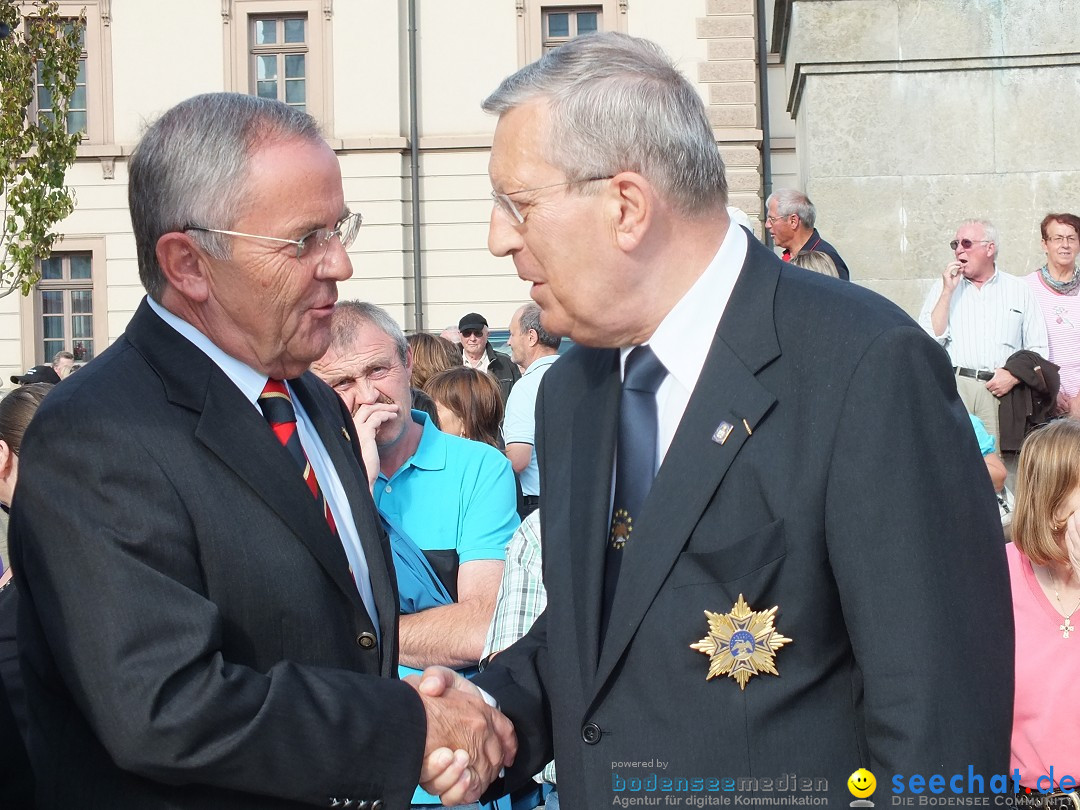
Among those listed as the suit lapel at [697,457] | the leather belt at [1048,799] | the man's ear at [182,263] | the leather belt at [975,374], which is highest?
the man's ear at [182,263]

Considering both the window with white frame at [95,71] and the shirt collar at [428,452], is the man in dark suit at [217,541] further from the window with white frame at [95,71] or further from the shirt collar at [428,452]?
the window with white frame at [95,71]

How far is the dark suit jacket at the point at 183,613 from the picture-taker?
82.0 inches

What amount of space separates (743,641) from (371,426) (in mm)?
2182

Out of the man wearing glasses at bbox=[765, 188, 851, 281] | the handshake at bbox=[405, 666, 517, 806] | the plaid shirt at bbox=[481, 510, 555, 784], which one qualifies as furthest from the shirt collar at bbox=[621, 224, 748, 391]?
the man wearing glasses at bbox=[765, 188, 851, 281]

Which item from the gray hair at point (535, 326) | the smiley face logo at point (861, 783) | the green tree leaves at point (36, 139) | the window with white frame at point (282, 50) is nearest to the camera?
the smiley face logo at point (861, 783)

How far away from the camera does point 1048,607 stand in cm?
390

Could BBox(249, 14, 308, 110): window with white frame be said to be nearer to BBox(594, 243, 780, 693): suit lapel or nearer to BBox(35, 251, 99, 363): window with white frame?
BBox(35, 251, 99, 363): window with white frame

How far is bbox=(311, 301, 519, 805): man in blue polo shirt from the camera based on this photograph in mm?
3695

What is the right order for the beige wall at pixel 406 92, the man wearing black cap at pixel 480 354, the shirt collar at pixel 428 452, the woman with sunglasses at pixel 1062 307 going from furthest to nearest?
the beige wall at pixel 406 92 → the man wearing black cap at pixel 480 354 → the woman with sunglasses at pixel 1062 307 → the shirt collar at pixel 428 452

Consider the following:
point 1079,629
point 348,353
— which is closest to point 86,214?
point 348,353

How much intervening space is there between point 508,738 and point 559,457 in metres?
0.64

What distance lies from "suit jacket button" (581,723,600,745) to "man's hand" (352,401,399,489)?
183 cm

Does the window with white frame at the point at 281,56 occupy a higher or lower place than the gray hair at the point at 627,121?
higher

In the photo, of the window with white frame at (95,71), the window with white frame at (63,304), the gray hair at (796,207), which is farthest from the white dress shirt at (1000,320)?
the window with white frame at (63,304)
